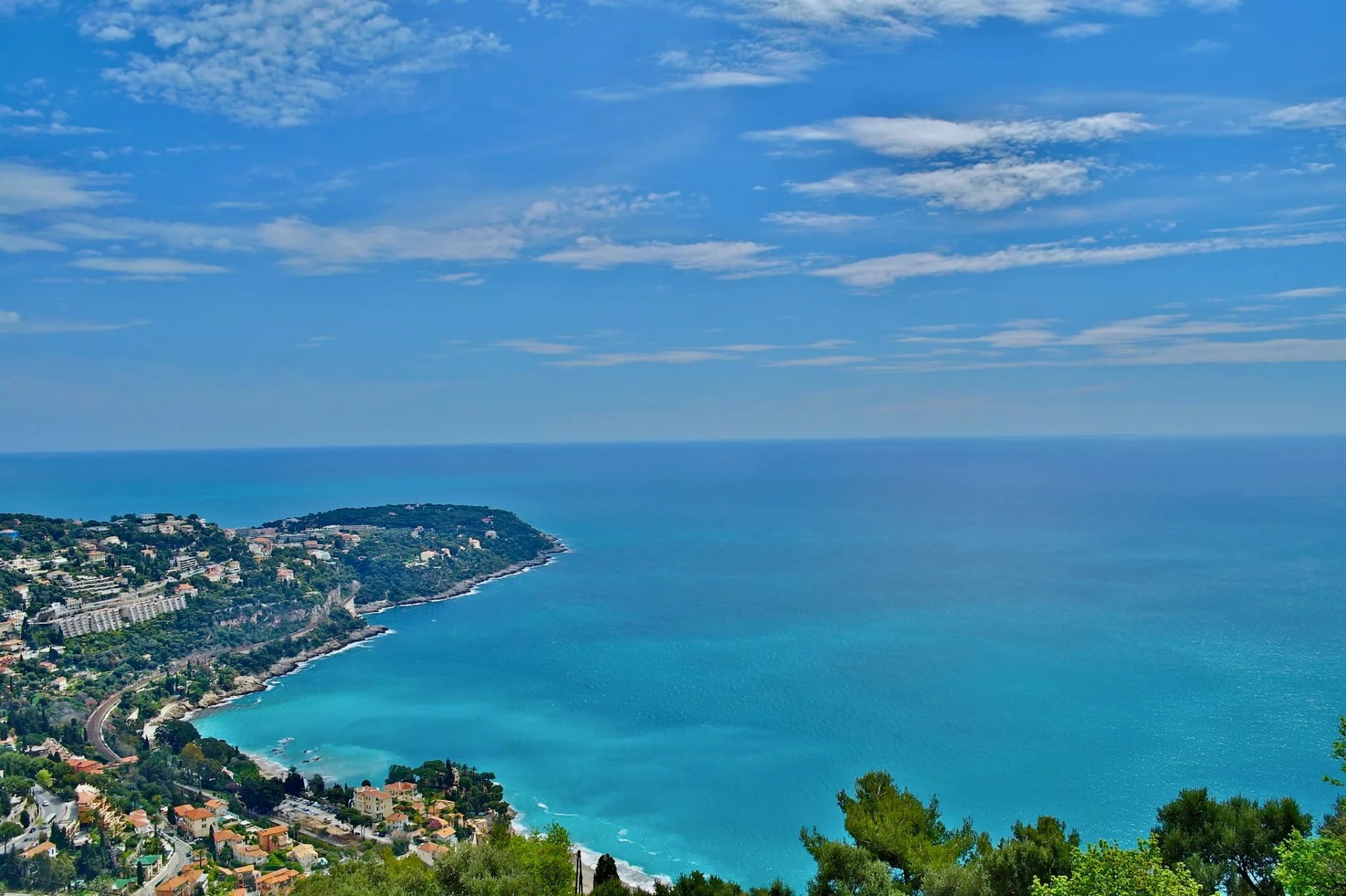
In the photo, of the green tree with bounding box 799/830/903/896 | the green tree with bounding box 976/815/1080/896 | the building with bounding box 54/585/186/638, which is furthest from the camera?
the building with bounding box 54/585/186/638

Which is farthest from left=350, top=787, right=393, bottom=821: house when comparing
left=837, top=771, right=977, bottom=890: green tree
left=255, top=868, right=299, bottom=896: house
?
left=837, top=771, right=977, bottom=890: green tree

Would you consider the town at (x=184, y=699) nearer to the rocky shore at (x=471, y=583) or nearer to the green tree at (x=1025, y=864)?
the rocky shore at (x=471, y=583)

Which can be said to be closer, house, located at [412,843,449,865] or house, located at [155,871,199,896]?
house, located at [155,871,199,896]

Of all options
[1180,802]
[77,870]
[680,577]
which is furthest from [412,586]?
[1180,802]

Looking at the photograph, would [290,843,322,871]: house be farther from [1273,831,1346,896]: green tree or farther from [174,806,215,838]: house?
[1273,831,1346,896]: green tree

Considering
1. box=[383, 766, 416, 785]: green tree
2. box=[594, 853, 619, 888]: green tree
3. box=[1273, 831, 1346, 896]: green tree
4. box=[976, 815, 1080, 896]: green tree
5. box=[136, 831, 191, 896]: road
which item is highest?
box=[1273, 831, 1346, 896]: green tree

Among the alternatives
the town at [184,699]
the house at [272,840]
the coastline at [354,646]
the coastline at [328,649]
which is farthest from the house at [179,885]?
the coastline at [328,649]
